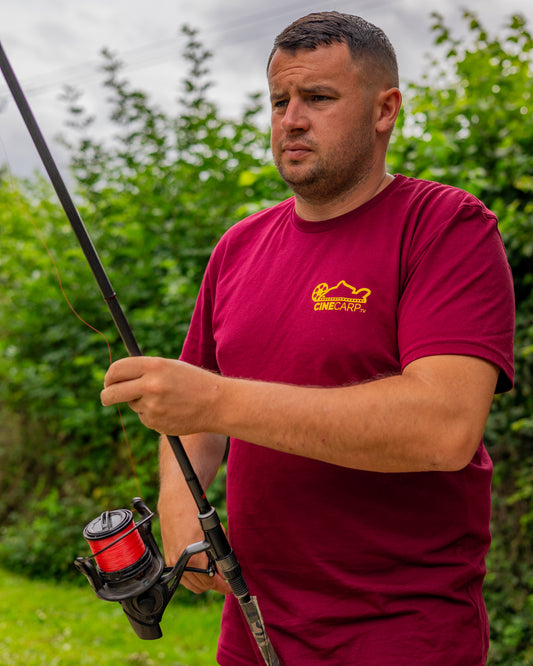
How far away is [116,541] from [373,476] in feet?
2.10

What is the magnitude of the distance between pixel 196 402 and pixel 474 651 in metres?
0.88

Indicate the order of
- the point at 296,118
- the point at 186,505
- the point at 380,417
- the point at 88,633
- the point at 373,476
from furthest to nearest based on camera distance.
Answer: the point at 88,633, the point at 186,505, the point at 296,118, the point at 373,476, the point at 380,417

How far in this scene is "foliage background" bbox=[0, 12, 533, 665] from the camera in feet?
13.2

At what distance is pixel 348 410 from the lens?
4.64ft

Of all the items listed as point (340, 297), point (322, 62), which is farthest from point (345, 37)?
point (340, 297)

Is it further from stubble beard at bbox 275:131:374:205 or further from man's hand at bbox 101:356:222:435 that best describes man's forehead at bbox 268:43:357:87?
man's hand at bbox 101:356:222:435

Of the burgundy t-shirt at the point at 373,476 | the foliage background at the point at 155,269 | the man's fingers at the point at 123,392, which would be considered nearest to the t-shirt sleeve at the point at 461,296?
the burgundy t-shirt at the point at 373,476

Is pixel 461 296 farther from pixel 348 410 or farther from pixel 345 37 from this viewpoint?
pixel 345 37

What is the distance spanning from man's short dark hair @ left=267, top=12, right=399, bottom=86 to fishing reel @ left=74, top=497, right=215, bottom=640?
1.27 m

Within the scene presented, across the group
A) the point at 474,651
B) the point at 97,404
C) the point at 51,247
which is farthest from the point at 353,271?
the point at 51,247

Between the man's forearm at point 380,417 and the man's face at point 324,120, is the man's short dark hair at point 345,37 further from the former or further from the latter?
the man's forearm at point 380,417

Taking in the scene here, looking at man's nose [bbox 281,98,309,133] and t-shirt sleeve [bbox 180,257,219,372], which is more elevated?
man's nose [bbox 281,98,309,133]

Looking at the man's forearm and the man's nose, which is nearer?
the man's forearm

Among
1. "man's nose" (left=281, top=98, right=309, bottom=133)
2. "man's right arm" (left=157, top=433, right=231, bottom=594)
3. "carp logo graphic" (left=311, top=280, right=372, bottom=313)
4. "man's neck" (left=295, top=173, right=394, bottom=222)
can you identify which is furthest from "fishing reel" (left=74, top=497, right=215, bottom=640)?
"man's nose" (left=281, top=98, right=309, bottom=133)
